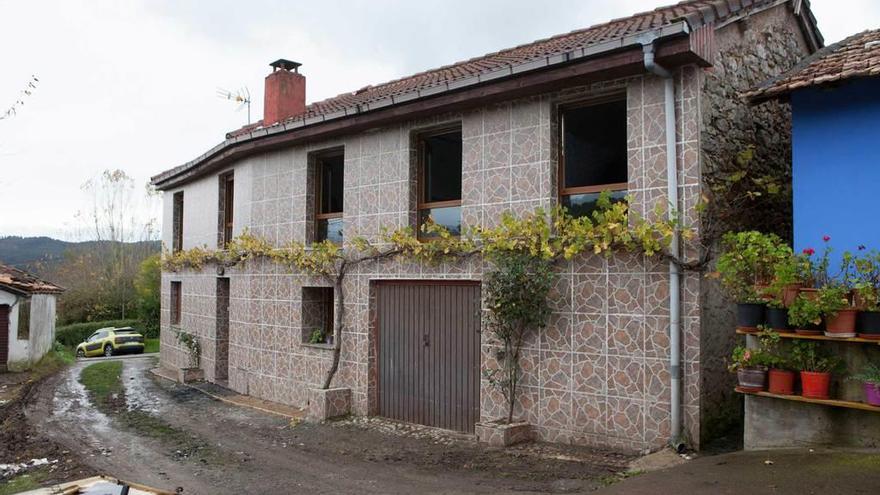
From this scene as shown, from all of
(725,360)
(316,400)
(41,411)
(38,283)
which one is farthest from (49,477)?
(38,283)

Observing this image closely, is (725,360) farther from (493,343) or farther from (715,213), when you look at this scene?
(493,343)

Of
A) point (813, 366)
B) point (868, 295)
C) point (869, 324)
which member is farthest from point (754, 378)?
A: point (868, 295)

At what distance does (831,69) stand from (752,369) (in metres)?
3.46

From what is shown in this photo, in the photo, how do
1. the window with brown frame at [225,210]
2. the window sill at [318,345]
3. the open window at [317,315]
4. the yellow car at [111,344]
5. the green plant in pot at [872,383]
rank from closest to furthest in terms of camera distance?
the green plant in pot at [872,383], the window sill at [318,345], the open window at [317,315], the window with brown frame at [225,210], the yellow car at [111,344]

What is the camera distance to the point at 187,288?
1628 cm

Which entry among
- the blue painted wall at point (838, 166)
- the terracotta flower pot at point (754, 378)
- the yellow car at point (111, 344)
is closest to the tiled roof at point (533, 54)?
the blue painted wall at point (838, 166)

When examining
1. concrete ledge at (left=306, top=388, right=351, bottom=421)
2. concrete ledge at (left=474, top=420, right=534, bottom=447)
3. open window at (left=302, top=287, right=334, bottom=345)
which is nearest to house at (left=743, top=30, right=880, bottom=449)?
concrete ledge at (left=474, top=420, right=534, bottom=447)

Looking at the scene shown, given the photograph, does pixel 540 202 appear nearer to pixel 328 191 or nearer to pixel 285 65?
pixel 328 191

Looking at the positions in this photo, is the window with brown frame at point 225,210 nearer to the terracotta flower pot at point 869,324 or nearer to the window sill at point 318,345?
the window sill at point 318,345

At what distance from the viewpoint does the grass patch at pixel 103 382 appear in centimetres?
1328

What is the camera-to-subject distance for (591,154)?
27.1 ft

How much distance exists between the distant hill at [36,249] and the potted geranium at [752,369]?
43751 millimetres

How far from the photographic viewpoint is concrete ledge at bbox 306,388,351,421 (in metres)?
10.2

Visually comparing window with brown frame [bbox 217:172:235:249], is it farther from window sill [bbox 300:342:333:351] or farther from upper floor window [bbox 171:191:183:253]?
window sill [bbox 300:342:333:351]
